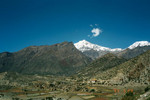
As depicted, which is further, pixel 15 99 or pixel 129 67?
pixel 129 67

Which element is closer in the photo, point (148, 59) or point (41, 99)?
point (41, 99)

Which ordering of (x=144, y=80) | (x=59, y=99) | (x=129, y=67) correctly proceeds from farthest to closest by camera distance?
1. (x=129, y=67)
2. (x=144, y=80)
3. (x=59, y=99)

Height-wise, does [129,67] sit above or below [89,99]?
above

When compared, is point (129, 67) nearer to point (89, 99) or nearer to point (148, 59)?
point (148, 59)

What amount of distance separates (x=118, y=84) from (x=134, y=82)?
18.4 meters

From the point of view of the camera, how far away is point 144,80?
153 metres

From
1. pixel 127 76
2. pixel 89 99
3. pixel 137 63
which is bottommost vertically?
pixel 89 99

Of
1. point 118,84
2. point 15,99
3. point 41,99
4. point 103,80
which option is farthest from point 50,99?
point 103,80

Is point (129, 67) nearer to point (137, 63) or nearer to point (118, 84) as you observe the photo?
point (137, 63)

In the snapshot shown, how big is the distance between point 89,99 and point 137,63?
10158 cm

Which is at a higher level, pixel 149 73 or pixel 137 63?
pixel 137 63

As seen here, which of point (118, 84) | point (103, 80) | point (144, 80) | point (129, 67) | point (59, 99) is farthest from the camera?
point (103, 80)

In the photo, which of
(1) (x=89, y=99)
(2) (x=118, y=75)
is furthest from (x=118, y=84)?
(1) (x=89, y=99)

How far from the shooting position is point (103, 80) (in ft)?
640
